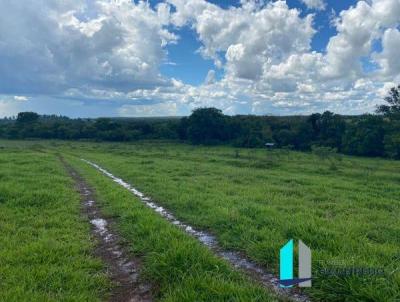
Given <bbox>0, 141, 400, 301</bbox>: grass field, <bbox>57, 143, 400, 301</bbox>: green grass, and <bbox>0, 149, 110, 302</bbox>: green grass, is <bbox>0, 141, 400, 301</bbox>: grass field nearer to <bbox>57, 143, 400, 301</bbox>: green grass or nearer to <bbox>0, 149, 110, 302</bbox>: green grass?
<bbox>57, 143, 400, 301</bbox>: green grass

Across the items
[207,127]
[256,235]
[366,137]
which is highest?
[207,127]

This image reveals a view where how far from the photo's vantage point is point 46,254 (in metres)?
6.48

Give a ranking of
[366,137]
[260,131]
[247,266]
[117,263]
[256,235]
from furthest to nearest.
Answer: [260,131] → [366,137] → [256,235] → [117,263] → [247,266]

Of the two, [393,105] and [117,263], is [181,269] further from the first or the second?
[393,105]

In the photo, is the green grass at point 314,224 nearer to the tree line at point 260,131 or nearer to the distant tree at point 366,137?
the tree line at point 260,131

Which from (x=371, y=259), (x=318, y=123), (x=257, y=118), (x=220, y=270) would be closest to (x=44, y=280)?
(x=220, y=270)

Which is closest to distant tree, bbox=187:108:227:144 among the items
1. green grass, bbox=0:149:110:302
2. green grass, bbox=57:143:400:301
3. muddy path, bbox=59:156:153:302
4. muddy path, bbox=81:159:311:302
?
green grass, bbox=57:143:400:301

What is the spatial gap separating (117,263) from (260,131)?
6904 centimetres

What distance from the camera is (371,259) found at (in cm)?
595

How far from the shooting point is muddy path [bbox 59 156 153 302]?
516cm

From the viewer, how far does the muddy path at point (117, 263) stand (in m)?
5.16

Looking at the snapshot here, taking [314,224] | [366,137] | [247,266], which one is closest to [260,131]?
[366,137]

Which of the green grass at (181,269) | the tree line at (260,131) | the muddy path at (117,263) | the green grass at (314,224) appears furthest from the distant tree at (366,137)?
the green grass at (181,269)

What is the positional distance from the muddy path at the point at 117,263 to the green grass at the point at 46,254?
196 mm
